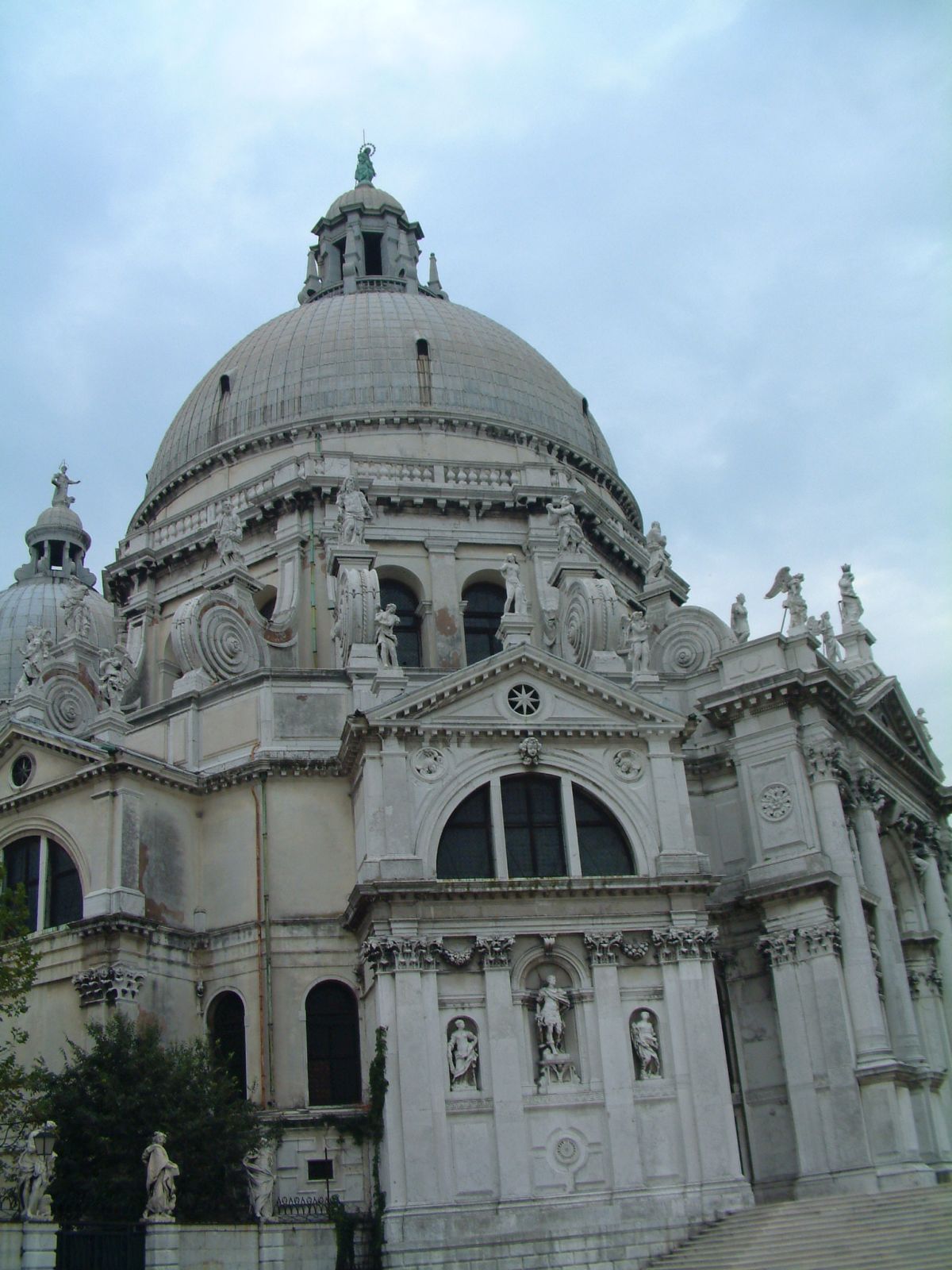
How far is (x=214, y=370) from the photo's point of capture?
48562 mm

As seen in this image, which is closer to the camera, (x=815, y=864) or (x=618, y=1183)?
(x=618, y=1183)

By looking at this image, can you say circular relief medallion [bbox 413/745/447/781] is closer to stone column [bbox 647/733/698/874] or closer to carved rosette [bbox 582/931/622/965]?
carved rosette [bbox 582/931/622/965]

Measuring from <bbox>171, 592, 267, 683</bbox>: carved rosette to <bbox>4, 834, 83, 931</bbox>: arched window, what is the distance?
5691 millimetres

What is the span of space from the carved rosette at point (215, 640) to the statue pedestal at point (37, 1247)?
638 inches

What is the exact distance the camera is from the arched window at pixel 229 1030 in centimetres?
Answer: 3156

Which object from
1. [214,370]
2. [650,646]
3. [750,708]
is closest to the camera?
[750,708]

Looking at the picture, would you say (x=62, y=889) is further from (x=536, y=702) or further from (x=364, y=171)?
(x=364, y=171)

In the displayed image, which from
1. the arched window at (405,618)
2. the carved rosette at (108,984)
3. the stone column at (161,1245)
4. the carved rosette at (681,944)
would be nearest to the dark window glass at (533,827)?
the carved rosette at (681,944)

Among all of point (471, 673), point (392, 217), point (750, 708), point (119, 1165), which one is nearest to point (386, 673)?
point (471, 673)

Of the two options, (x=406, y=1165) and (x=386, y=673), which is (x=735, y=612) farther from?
(x=406, y=1165)

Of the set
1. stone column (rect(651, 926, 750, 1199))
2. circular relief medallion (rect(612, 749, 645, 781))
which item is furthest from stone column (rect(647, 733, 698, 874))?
stone column (rect(651, 926, 750, 1199))

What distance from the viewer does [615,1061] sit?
3019cm

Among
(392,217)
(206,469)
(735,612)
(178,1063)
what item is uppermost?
(392,217)

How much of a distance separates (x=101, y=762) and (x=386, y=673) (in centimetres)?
642
